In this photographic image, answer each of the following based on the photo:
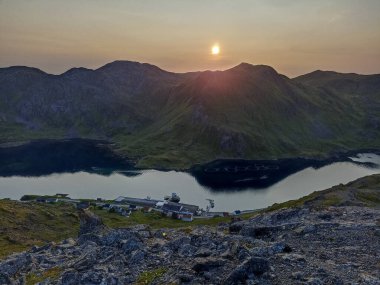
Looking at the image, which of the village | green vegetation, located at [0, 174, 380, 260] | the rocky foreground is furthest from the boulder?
the village

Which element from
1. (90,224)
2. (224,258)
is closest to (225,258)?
(224,258)

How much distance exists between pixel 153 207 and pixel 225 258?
15258cm

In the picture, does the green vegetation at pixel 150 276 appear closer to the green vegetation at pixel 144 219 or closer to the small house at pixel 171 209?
the green vegetation at pixel 144 219

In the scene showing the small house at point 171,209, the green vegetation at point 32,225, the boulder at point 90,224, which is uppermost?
the boulder at point 90,224

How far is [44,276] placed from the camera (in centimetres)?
4216

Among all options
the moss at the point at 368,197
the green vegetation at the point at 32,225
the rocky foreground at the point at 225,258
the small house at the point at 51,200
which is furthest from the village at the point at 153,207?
the rocky foreground at the point at 225,258

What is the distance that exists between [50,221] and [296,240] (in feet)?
384

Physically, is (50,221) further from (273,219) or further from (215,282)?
(215,282)

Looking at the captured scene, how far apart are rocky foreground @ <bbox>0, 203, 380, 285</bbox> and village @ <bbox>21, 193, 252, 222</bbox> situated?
368 ft

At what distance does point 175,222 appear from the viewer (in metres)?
154

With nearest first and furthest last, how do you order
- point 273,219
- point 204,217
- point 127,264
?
point 127,264, point 273,219, point 204,217

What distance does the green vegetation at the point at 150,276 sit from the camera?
35.5 meters

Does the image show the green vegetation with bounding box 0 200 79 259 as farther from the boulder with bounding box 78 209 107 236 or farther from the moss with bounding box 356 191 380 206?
the moss with bounding box 356 191 380 206

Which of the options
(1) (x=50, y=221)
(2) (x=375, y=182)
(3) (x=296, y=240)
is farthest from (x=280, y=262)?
(1) (x=50, y=221)
